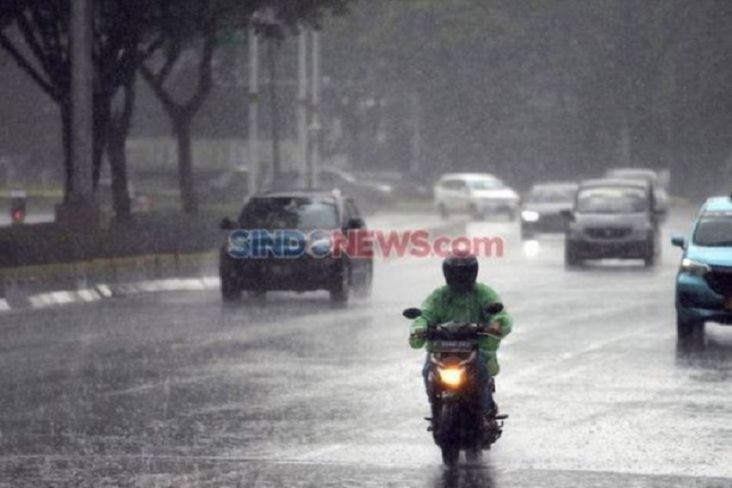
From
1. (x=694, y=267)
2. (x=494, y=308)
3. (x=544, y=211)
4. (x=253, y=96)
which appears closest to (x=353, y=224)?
(x=694, y=267)

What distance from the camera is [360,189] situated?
7944cm

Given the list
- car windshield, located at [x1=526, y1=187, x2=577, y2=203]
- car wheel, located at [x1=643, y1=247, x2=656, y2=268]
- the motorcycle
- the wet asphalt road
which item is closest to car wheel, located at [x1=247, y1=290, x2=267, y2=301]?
the wet asphalt road

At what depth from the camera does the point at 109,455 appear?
12.3m

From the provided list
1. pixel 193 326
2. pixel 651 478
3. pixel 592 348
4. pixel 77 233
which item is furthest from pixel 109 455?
pixel 77 233

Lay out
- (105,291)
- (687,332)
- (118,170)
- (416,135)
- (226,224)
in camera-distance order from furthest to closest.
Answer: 1. (416,135)
2. (118,170)
3. (105,291)
4. (226,224)
5. (687,332)

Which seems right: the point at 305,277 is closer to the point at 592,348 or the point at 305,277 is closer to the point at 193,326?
the point at 193,326

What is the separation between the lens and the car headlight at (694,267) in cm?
2094

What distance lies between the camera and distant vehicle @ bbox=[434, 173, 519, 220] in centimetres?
7112

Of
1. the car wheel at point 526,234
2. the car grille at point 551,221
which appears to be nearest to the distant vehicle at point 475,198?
the car grille at point 551,221

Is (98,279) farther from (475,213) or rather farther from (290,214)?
(475,213)

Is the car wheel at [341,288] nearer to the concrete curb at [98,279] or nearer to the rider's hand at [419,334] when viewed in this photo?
the concrete curb at [98,279]

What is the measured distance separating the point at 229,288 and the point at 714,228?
338 inches

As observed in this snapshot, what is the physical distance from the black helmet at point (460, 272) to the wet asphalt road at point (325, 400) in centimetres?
107

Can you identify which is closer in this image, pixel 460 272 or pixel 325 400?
pixel 460 272
